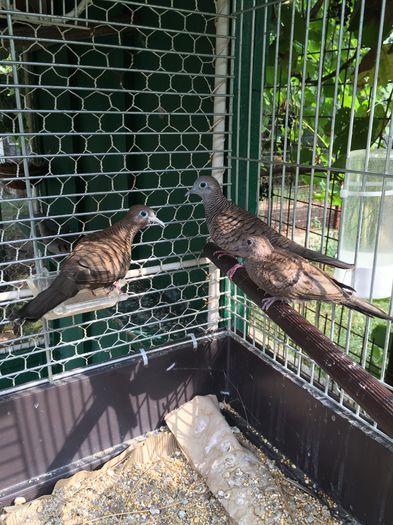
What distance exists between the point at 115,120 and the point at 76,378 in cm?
192

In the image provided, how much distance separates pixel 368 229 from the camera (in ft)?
5.79

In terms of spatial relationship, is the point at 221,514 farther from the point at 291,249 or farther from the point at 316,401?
the point at 291,249

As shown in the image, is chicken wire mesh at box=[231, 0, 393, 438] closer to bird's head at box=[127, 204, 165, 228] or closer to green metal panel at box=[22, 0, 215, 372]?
green metal panel at box=[22, 0, 215, 372]

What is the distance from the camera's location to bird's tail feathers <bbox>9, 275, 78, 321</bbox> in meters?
1.48

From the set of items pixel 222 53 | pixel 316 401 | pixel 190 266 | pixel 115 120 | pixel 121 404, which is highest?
pixel 222 53

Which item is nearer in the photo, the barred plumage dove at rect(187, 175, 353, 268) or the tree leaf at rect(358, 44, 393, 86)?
the tree leaf at rect(358, 44, 393, 86)

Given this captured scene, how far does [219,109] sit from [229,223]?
50 cm

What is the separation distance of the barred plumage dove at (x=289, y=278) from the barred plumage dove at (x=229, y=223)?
0.28 ft

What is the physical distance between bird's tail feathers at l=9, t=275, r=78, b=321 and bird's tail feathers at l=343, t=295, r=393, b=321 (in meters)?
0.93

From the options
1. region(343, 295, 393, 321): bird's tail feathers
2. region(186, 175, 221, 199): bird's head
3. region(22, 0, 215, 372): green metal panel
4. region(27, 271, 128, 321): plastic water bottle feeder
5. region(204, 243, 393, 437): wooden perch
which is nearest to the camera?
region(204, 243, 393, 437): wooden perch

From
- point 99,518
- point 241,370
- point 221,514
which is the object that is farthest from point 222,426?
point 99,518

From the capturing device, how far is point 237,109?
1947mm

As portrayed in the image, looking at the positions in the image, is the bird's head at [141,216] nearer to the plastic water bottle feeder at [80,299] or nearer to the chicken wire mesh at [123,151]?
the chicken wire mesh at [123,151]

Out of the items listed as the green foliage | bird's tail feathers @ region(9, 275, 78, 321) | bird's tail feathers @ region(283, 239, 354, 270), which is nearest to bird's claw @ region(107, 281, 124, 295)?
bird's tail feathers @ region(9, 275, 78, 321)
